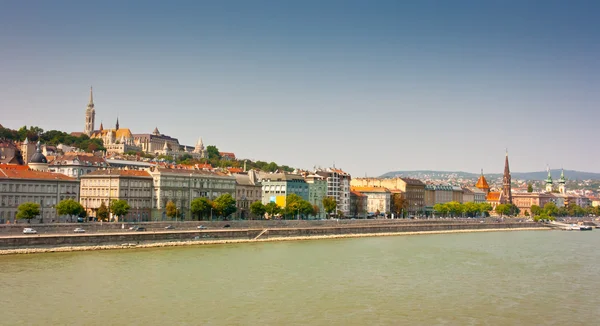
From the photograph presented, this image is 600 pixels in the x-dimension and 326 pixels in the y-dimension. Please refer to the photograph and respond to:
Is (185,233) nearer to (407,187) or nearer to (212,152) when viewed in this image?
(407,187)

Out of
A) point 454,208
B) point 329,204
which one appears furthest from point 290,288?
point 454,208

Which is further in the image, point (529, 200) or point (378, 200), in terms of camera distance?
point (529, 200)

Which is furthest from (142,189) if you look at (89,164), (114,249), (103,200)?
(114,249)

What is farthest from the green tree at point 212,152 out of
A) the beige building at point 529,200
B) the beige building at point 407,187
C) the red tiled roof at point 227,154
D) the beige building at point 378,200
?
the beige building at point 529,200

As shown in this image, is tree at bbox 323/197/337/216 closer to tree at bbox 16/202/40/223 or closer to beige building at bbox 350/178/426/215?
beige building at bbox 350/178/426/215

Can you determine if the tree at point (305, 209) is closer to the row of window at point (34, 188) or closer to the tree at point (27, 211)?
the row of window at point (34, 188)
